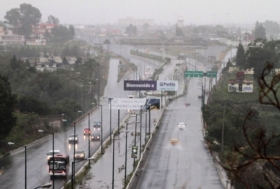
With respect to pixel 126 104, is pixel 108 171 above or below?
below

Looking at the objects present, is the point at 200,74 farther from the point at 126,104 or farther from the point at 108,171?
the point at 108,171

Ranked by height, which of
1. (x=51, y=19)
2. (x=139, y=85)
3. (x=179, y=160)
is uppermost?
(x=51, y=19)

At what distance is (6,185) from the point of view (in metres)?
16.5

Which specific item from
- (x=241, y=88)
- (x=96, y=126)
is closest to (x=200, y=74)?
(x=241, y=88)

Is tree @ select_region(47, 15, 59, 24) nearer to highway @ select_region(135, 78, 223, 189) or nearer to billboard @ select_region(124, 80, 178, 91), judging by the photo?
highway @ select_region(135, 78, 223, 189)

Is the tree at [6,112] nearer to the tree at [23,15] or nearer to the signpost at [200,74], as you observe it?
the signpost at [200,74]

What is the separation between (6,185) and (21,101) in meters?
14.0

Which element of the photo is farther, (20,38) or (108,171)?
(20,38)

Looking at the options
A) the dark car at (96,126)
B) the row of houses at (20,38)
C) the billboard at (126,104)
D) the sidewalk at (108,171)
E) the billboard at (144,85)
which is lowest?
the dark car at (96,126)

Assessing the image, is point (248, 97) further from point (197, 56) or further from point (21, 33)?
point (21, 33)

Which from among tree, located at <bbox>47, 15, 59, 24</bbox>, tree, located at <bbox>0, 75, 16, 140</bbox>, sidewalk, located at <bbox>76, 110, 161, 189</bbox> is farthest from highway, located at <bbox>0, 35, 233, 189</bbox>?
tree, located at <bbox>47, 15, 59, 24</bbox>

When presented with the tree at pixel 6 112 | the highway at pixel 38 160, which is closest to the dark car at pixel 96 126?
the highway at pixel 38 160

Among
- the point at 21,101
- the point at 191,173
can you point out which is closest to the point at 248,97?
the point at 21,101

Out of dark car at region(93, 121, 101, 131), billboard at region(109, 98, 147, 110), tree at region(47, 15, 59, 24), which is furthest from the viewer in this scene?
tree at region(47, 15, 59, 24)
